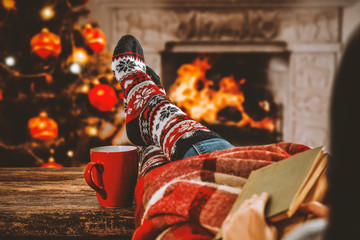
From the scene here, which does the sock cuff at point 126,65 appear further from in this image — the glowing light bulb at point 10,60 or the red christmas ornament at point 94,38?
the glowing light bulb at point 10,60

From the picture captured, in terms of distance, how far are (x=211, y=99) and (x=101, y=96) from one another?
0.80 meters

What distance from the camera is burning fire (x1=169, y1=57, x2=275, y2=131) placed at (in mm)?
1808

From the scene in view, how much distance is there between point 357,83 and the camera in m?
0.08

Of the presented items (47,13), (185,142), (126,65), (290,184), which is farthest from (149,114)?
(47,13)

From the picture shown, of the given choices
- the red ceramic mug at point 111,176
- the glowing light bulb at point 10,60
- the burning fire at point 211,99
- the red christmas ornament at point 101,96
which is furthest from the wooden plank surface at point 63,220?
the burning fire at point 211,99

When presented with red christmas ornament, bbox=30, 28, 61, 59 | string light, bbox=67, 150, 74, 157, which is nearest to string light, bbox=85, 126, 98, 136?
string light, bbox=67, 150, 74, 157

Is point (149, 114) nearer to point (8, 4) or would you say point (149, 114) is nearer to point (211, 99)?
point (8, 4)

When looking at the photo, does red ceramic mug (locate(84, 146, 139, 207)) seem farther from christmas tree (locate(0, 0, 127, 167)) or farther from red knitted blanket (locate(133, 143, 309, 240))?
christmas tree (locate(0, 0, 127, 167))

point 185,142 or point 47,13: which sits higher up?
point 47,13

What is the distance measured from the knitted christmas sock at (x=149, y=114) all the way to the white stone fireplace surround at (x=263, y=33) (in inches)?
34.7

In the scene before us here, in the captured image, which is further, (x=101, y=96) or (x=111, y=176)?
(x=101, y=96)

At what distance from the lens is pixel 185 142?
442mm

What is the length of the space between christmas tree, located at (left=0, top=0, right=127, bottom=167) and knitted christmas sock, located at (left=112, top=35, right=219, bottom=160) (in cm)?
45

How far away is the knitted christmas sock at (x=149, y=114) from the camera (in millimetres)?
456
